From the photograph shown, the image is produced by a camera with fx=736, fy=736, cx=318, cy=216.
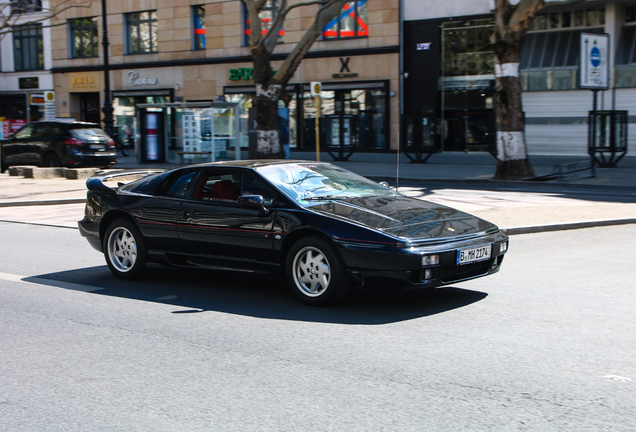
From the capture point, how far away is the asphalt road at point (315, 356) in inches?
153

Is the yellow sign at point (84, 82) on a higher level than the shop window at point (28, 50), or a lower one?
lower

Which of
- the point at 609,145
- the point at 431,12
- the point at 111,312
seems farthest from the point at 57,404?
the point at 431,12

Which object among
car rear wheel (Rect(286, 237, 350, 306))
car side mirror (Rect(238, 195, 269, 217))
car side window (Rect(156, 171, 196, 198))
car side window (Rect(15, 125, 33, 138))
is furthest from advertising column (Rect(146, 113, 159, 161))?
car rear wheel (Rect(286, 237, 350, 306))

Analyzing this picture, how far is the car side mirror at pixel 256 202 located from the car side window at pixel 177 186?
99 centimetres

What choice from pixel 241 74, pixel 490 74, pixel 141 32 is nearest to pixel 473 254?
pixel 490 74

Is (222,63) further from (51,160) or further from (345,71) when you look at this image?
(51,160)

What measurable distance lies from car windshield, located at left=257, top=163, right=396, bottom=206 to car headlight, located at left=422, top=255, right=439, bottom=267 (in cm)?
124

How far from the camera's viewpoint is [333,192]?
6.89m

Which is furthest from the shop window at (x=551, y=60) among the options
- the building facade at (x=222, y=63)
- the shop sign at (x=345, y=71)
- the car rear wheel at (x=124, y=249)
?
the car rear wheel at (x=124, y=249)

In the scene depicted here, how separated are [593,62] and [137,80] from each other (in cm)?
2587

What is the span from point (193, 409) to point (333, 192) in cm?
325

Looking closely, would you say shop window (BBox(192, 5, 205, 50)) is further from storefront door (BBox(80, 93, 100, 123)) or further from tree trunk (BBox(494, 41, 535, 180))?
tree trunk (BBox(494, 41, 535, 180))

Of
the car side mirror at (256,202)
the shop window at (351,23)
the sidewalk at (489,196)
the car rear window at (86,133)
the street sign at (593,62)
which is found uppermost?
the shop window at (351,23)

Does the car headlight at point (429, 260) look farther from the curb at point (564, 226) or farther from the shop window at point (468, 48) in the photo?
the shop window at point (468, 48)
